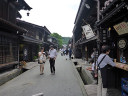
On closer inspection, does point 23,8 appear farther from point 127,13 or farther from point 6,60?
point 127,13

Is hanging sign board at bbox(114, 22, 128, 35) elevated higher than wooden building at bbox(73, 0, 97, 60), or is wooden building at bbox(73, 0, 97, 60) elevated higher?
wooden building at bbox(73, 0, 97, 60)

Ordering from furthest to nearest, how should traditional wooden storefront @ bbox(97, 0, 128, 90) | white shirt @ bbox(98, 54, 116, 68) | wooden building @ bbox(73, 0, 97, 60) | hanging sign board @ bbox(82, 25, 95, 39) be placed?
wooden building @ bbox(73, 0, 97, 60), hanging sign board @ bbox(82, 25, 95, 39), traditional wooden storefront @ bbox(97, 0, 128, 90), white shirt @ bbox(98, 54, 116, 68)

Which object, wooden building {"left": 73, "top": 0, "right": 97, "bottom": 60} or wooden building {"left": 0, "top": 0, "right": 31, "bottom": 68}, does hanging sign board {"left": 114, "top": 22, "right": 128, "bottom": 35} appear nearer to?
wooden building {"left": 73, "top": 0, "right": 97, "bottom": 60}

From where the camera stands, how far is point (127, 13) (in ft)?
16.1

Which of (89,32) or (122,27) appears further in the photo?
(89,32)

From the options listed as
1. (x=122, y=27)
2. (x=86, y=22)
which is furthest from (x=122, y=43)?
(x=86, y=22)

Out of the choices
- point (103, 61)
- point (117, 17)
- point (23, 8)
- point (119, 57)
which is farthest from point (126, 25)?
point (23, 8)

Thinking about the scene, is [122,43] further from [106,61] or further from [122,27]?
[106,61]

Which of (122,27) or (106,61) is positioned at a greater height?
(122,27)

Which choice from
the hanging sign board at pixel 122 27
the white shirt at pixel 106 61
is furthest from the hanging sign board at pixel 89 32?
the white shirt at pixel 106 61

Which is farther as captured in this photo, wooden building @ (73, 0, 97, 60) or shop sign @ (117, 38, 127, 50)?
wooden building @ (73, 0, 97, 60)

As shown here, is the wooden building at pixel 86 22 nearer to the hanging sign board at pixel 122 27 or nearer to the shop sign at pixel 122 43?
the shop sign at pixel 122 43

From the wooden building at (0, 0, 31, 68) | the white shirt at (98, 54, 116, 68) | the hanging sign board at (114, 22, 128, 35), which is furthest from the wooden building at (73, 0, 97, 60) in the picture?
the wooden building at (0, 0, 31, 68)

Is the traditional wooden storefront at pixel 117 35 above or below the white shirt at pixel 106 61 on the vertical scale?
above
